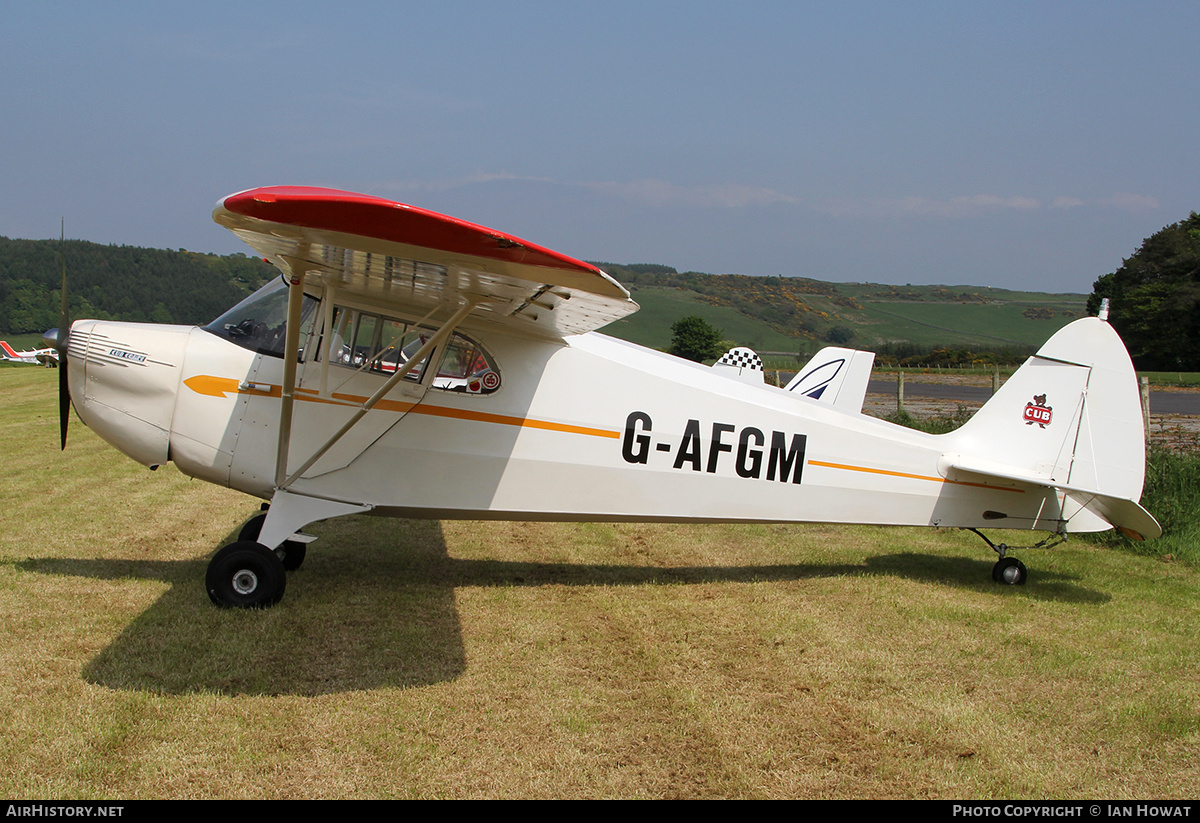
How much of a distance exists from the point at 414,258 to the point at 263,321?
83.8 inches

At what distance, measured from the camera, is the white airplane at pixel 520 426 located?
213 inches

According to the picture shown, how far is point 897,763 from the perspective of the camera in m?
3.60

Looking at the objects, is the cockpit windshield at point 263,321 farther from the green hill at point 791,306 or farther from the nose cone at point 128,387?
the green hill at point 791,306

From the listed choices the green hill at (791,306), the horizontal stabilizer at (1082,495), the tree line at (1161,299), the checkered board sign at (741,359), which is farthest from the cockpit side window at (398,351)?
the tree line at (1161,299)

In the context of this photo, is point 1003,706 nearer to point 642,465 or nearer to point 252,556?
point 642,465

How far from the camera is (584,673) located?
14.9 ft

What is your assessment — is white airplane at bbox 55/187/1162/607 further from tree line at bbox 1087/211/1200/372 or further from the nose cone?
tree line at bbox 1087/211/1200/372

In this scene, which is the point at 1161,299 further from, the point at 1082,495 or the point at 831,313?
the point at 1082,495

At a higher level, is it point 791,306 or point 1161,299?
point 1161,299

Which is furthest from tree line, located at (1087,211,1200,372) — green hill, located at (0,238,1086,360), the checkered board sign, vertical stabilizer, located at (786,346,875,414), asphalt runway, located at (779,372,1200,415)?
vertical stabilizer, located at (786,346,875,414)

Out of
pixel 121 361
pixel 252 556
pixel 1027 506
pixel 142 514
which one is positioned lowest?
pixel 142 514

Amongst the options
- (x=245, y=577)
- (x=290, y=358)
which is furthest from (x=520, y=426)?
(x=245, y=577)
